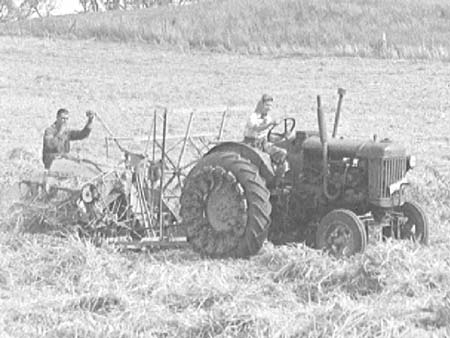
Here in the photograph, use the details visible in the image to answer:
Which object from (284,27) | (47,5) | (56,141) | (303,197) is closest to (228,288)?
(303,197)

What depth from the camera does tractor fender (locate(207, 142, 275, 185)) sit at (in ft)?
30.8

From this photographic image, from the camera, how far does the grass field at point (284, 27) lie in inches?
1230

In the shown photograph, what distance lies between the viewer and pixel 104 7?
75375mm

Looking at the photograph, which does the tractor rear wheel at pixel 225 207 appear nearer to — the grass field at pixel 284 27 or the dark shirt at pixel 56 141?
Result: the dark shirt at pixel 56 141

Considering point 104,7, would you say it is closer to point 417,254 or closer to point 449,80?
point 449,80

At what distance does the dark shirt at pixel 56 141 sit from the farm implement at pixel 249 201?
1.77 m

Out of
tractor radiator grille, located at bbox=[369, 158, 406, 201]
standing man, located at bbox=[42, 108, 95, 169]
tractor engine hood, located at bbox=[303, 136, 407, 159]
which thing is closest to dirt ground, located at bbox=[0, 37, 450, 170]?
standing man, located at bbox=[42, 108, 95, 169]

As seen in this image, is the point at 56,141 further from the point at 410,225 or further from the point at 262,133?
the point at 410,225

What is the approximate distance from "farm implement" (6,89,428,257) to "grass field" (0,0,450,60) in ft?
64.7

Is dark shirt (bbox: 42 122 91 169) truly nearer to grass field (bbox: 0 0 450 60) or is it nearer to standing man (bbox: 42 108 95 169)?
standing man (bbox: 42 108 95 169)

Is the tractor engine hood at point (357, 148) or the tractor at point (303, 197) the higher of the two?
the tractor engine hood at point (357, 148)

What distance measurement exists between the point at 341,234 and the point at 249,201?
852 millimetres

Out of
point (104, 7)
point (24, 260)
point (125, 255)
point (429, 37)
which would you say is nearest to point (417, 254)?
point (125, 255)

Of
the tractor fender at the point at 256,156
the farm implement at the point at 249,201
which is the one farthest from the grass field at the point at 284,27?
the tractor fender at the point at 256,156
